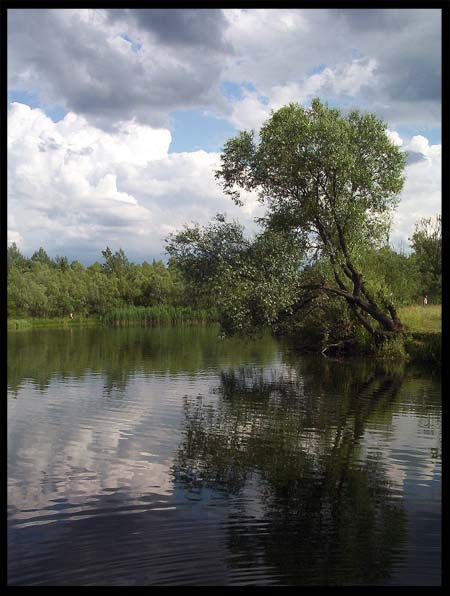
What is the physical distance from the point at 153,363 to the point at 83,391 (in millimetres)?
11619

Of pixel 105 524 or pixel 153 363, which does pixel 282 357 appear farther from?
pixel 105 524

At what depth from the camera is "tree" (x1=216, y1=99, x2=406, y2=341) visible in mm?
31453

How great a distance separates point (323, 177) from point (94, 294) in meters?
80.9

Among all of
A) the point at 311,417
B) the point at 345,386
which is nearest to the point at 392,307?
the point at 345,386

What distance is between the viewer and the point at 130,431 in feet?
59.0

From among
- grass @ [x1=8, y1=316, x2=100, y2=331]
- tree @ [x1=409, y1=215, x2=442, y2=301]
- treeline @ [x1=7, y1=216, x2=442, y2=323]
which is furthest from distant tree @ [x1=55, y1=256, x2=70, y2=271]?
tree @ [x1=409, y1=215, x2=442, y2=301]

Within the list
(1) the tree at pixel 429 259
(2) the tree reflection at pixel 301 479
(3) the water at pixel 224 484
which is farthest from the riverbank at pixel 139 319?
(2) the tree reflection at pixel 301 479

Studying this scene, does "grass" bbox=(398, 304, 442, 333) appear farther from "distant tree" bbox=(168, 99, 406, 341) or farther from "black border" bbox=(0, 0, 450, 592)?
"black border" bbox=(0, 0, 450, 592)

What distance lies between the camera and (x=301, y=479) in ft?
43.6

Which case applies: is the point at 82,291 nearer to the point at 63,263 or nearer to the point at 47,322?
the point at 47,322

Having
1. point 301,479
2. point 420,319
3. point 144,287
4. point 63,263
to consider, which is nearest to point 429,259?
point 420,319

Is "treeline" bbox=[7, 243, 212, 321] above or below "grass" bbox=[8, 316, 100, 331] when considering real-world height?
above

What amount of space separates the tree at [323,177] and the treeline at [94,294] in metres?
53.0

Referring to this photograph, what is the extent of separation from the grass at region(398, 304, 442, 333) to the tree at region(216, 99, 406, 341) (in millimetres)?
5765
